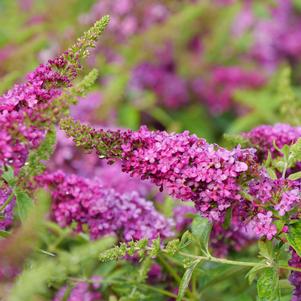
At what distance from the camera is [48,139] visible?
1119 mm

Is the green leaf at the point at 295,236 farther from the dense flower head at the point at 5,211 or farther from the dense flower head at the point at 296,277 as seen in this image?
the dense flower head at the point at 5,211

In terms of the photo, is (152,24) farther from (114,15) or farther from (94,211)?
(94,211)

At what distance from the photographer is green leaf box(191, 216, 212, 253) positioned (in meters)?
1.34

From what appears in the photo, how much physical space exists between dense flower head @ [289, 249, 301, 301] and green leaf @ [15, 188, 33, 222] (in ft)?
1.71

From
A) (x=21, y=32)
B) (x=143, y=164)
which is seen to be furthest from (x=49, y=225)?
(x=21, y=32)

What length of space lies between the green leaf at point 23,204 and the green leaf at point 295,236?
0.49 meters

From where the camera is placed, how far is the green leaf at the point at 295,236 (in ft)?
3.97

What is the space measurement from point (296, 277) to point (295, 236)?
0.14 meters

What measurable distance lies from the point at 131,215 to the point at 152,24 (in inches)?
67.9

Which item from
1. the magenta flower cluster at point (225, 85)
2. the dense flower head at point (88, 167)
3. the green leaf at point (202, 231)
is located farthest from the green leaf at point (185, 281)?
the magenta flower cluster at point (225, 85)

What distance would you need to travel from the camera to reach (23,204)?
1.27 metres

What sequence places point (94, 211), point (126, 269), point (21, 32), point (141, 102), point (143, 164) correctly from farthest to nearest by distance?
point (141, 102), point (21, 32), point (126, 269), point (94, 211), point (143, 164)

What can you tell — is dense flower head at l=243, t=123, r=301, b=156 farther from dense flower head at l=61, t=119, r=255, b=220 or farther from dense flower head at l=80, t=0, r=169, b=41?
dense flower head at l=80, t=0, r=169, b=41

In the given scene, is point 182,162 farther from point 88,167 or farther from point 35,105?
point 88,167
